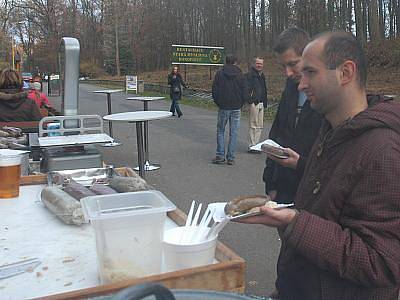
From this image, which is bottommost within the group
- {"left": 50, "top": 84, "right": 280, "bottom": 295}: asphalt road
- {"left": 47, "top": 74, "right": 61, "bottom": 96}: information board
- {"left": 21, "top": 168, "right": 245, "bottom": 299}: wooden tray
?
{"left": 50, "top": 84, "right": 280, "bottom": 295}: asphalt road

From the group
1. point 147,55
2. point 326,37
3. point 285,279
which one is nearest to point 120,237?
point 285,279

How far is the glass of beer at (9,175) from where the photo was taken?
8.28 ft

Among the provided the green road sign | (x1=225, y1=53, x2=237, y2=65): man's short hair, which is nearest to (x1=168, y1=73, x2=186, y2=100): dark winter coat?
the green road sign

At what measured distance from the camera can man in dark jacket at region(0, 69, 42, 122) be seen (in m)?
5.35

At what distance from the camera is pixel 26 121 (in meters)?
5.57

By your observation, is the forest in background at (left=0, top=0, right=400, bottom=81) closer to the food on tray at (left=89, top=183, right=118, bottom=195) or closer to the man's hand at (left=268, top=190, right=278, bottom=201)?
the man's hand at (left=268, top=190, right=278, bottom=201)

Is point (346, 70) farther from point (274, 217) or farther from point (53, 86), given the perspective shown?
point (53, 86)

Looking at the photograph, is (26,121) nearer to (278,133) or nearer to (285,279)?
(278,133)

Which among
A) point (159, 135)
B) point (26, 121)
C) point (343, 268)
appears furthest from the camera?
point (159, 135)

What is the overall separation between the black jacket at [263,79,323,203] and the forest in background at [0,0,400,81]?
17005 millimetres

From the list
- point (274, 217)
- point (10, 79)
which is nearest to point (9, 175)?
point (274, 217)

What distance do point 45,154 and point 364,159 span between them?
2348 millimetres

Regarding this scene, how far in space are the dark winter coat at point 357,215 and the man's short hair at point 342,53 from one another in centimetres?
14

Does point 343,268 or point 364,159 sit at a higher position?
point 364,159
